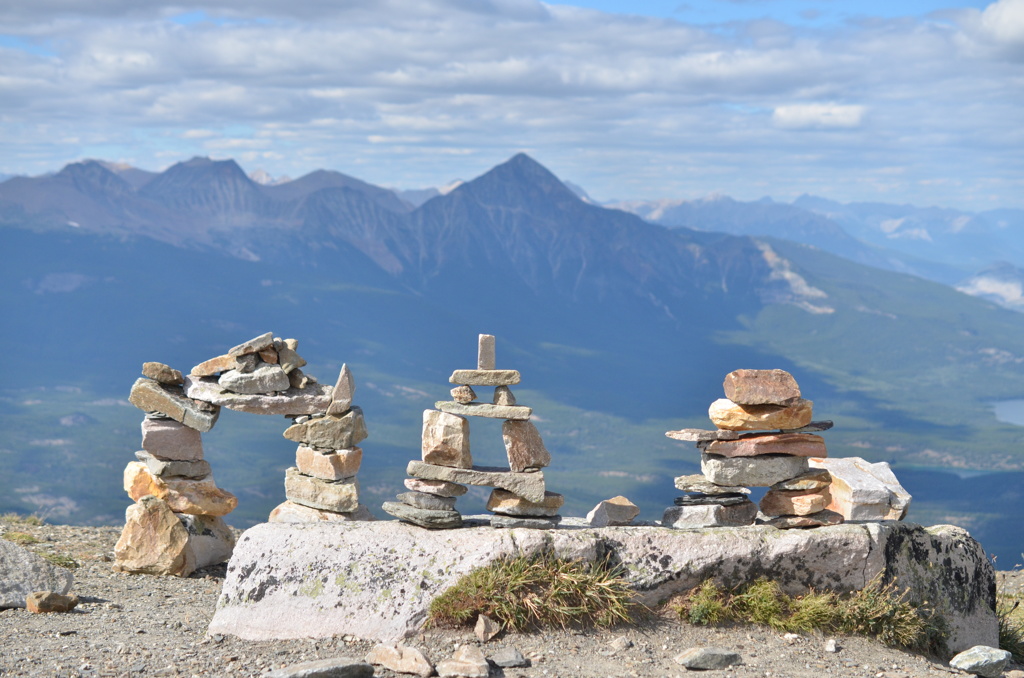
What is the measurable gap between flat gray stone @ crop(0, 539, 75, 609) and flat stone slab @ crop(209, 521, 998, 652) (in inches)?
123

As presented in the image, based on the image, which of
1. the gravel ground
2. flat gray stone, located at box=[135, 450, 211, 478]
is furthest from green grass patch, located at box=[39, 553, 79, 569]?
the gravel ground

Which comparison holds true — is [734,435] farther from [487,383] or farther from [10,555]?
[10,555]

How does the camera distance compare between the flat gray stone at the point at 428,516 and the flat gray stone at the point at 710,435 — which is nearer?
the flat gray stone at the point at 428,516

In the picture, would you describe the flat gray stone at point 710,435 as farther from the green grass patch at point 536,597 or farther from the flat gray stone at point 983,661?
the flat gray stone at point 983,661

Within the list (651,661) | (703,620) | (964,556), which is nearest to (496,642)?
(651,661)

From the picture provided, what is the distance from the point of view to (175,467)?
1697 cm

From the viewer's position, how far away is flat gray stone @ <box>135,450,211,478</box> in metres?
16.9

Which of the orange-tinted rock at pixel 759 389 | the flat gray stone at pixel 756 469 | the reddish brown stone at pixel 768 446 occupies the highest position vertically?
the orange-tinted rock at pixel 759 389

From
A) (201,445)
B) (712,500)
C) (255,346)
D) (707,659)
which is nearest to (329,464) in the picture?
(255,346)

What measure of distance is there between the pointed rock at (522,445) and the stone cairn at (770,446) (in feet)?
6.62

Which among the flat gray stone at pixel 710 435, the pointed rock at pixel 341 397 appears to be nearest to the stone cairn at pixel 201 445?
the pointed rock at pixel 341 397

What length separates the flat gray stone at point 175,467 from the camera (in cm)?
1686

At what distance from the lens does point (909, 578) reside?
41.9 feet

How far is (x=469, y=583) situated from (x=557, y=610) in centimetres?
112
